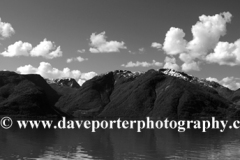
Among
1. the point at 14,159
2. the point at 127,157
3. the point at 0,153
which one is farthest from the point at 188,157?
the point at 0,153

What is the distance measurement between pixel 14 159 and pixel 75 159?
13196 millimetres

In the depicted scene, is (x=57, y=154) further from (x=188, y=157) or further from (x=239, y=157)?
(x=239, y=157)

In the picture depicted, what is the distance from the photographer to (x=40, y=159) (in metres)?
67.9

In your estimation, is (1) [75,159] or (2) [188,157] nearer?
(1) [75,159]

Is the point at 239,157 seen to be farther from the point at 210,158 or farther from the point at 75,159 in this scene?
the point at 75,159

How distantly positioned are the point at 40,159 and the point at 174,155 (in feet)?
108

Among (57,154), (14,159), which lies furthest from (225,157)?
(14,159)

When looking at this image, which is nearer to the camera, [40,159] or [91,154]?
[40,159]

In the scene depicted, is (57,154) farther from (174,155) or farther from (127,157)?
(174,155)

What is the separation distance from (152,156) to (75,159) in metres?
19.4

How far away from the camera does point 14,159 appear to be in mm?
66562

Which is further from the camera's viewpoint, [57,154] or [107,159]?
[57,154]

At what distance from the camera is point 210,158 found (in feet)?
243

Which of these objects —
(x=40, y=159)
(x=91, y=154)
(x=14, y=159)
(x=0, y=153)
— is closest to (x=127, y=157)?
(x=91, y=154)
